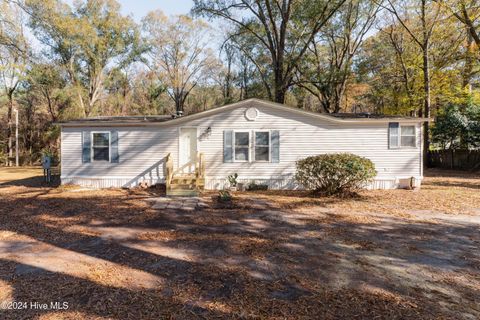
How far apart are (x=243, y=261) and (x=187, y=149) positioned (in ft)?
25.2

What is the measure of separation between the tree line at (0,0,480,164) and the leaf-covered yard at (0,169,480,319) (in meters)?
11.2

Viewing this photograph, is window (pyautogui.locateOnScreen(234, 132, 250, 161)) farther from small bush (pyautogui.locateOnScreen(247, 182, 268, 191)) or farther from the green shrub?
small bush (pyautogui.locateOnScreen(247, 182, 268, 191))

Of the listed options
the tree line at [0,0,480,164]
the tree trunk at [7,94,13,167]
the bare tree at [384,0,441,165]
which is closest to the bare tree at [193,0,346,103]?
the tree line at [0,0,480,164]

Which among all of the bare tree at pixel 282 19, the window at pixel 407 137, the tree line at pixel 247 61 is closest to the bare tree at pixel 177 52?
the tree line at pixel 247 61

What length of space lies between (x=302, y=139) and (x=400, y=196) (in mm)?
4145

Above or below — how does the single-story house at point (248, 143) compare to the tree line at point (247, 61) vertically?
below

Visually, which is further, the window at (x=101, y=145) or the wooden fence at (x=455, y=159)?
the wooden fence at (x=455, y=159)

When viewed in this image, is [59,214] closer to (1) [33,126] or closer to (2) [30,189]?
(2) [30,189]

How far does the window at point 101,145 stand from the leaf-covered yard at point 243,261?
3.64 meters

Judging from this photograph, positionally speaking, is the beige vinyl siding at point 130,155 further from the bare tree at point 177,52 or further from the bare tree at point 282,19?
the bare tree at point 177,52

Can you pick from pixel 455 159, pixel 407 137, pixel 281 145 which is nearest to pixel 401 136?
pixel 407 137

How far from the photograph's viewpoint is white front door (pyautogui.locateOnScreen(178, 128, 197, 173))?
36.1 ft

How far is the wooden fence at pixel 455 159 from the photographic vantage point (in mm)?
16609

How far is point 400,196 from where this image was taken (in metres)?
9.19
